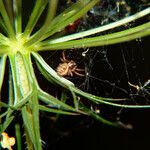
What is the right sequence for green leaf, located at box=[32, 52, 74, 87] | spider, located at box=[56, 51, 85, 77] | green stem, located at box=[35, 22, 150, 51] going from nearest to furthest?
green stem, located at box=[35, 22, 150, 51] < green leaf, located at box=[32, 52, 74, 87] < spider, located at box=[56, 51, 85, 77]

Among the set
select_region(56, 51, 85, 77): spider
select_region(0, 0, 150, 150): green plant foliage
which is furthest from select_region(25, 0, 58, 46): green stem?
select_region(56, 51, 85, 77): spider

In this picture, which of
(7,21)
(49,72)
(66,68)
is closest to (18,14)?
(7,21)

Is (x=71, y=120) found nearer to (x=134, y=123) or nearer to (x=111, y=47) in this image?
(x=134, y=123)

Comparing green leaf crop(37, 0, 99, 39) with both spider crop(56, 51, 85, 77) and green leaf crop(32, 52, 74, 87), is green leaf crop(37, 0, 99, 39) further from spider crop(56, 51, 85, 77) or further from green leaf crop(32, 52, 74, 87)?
spider crop(56, 51, 85, 77)

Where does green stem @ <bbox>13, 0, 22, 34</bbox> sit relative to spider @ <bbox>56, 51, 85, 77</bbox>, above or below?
below

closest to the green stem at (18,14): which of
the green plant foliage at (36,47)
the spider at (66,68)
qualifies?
the green plant foliage at (36,47)

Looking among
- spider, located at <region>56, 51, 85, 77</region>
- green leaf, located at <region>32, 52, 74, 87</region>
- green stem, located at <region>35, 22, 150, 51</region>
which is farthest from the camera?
spider, located at <region>56, 51, 85, 77</region>

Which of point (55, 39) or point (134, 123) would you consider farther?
point (134, 123)

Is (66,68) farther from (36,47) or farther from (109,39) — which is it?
(109,39)

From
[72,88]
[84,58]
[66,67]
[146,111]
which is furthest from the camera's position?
[146,111]

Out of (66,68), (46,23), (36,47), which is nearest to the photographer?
(46,23)

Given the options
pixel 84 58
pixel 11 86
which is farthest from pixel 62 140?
pixel 11 86
